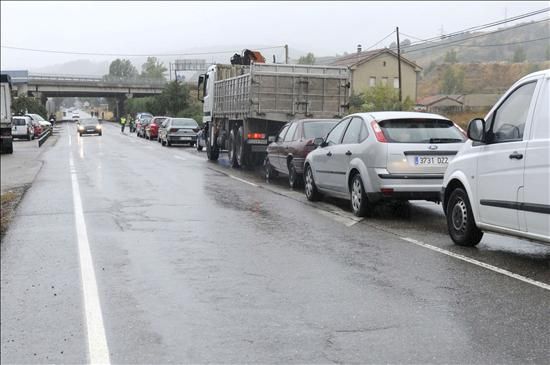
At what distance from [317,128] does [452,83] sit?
120413 mm

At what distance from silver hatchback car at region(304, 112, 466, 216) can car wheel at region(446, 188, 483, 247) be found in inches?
55.6

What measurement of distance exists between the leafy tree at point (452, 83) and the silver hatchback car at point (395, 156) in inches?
4771

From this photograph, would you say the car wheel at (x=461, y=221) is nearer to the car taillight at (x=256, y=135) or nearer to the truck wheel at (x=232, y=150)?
the car taillight at (x=256, y=135)

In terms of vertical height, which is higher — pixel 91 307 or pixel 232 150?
pixel 232 150

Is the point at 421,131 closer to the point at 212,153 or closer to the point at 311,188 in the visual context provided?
the point at 311,188

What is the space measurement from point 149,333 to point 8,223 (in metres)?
5.65

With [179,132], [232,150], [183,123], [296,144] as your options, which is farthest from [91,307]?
[183,123]

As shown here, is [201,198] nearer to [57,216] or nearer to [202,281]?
[57,216]

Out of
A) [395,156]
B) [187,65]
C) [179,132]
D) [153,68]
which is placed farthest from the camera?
[153,68]

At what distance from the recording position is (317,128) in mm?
13953

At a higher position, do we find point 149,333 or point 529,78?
point 529,78

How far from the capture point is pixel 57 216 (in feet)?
32.9

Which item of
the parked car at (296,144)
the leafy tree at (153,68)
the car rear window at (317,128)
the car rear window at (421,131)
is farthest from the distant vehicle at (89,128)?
the leafy tree at (153,68)

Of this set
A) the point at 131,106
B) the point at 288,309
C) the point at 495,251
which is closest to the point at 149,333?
the point at 288,309
